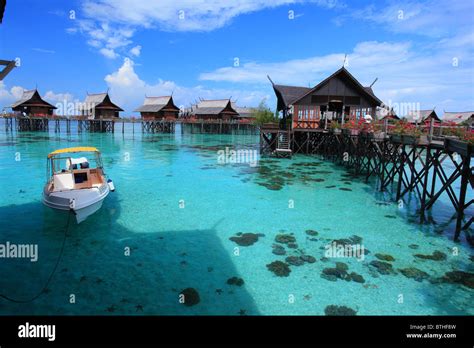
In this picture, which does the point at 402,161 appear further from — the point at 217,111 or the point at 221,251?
the point at 217,111

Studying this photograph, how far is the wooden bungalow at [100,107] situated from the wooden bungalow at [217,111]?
51.2 feet

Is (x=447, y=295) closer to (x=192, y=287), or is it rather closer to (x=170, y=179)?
(x=192, y=287)

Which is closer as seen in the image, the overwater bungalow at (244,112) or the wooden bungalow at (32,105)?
the wooden bungalow at (32,105)

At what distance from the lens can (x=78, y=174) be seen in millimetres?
12016

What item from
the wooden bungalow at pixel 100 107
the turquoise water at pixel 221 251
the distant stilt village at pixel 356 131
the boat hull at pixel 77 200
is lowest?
the turquoise water at pixel 221 251

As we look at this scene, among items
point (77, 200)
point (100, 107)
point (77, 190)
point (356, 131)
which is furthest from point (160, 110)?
point (77, 200)

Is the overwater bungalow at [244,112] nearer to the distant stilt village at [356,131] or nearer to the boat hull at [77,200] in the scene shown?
the distant stilt village at [356,131]

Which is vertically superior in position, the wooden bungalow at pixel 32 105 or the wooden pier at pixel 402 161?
the wooden bungalow at pixel 32 105

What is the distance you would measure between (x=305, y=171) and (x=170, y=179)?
9.21 meters

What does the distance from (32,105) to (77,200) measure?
177 ft

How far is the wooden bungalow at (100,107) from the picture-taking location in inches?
2130

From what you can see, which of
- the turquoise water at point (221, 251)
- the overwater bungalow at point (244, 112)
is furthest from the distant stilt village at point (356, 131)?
the overwater bungalow at point (244, 112)

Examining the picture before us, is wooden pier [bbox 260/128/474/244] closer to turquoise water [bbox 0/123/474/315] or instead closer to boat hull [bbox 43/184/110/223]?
turquoise water [bbox 0/123/474/315]
